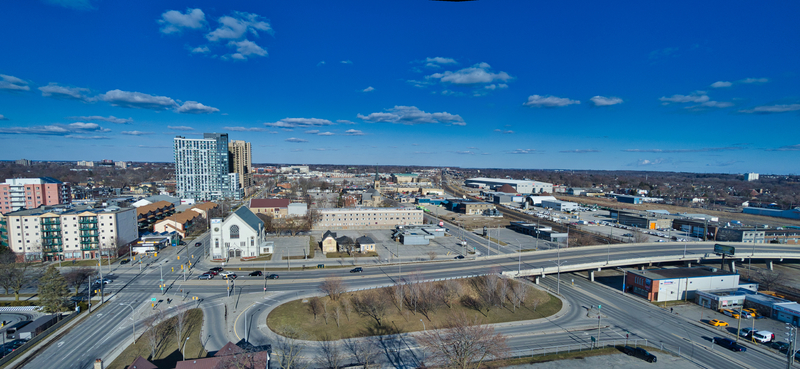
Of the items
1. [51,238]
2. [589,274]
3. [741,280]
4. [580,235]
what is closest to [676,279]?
[589,274]

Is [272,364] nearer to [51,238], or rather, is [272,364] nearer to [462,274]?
[462,274]

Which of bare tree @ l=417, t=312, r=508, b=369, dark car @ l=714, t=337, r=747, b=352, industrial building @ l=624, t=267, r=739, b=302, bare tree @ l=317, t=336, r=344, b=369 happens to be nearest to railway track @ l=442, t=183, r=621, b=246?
industrial building @ l=624, t=267, r=739, b=302

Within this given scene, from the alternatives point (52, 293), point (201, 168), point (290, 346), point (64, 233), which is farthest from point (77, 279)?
point (201, 168)

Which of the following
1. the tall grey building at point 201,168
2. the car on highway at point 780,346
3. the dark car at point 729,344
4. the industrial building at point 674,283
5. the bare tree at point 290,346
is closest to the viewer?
the bare tree at point 290,346

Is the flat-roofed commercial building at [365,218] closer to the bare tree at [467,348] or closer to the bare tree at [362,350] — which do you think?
the bare tree at [362,350]

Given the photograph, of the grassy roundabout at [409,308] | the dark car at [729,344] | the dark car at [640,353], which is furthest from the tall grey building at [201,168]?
the dark car at [729,344]

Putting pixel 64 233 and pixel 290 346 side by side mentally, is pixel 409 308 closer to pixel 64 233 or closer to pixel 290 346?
pixel 290 346

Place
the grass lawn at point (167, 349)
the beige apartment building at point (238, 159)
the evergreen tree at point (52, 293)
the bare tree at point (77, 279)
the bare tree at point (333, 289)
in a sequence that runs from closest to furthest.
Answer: the grass lawn at point (167, 349), the evergreen tree at point (52, 293), the bare tree at point (333, 289), the bare tree at point (77, 279), the beige apartment building at point (238, 159)
